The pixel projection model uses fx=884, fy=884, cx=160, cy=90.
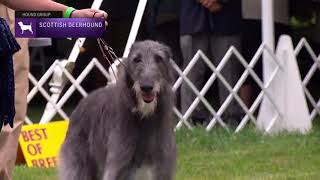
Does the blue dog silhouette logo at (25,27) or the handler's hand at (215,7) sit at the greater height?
the blue dog silhouette logo at (25,27)

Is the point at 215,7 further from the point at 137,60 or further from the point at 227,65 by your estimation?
the point at 137,60

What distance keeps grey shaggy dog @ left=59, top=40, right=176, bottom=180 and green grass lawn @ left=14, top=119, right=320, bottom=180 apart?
1.73 m

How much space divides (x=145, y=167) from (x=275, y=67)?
14.9 ft

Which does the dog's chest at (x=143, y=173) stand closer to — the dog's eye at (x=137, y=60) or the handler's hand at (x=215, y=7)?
the dog's eye at (x=137, y=60)

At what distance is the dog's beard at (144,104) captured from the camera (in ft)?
14.8

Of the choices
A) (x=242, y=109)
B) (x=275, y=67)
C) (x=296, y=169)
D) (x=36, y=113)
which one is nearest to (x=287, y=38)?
(x=275, y=67)

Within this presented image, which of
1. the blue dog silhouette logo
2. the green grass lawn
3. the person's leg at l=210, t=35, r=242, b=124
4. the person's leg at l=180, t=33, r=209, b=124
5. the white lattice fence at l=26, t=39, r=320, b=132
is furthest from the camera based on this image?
the person's leg at l=210, t=35, r=242, b=124

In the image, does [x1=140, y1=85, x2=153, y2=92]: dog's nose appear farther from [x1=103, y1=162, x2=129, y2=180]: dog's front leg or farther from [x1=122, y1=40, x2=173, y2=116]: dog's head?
[x1=103, y1=162, x2=129, y2=180]: dog's front leg

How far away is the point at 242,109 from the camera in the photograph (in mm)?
9141

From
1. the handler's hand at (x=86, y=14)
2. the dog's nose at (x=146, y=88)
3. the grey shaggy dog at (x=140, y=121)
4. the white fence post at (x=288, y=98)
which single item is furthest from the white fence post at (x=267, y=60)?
the handler's hand at (x=86, y=14)

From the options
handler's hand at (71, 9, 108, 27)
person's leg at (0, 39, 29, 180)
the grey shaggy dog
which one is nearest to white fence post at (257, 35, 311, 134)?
person's leg at (0, 39, 29, 180)

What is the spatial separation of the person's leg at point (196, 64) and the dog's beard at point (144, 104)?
14.0 ft

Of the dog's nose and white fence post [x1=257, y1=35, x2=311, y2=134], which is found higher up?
the dog's nose

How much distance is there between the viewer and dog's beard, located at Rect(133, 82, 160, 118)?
4504 millimetres
